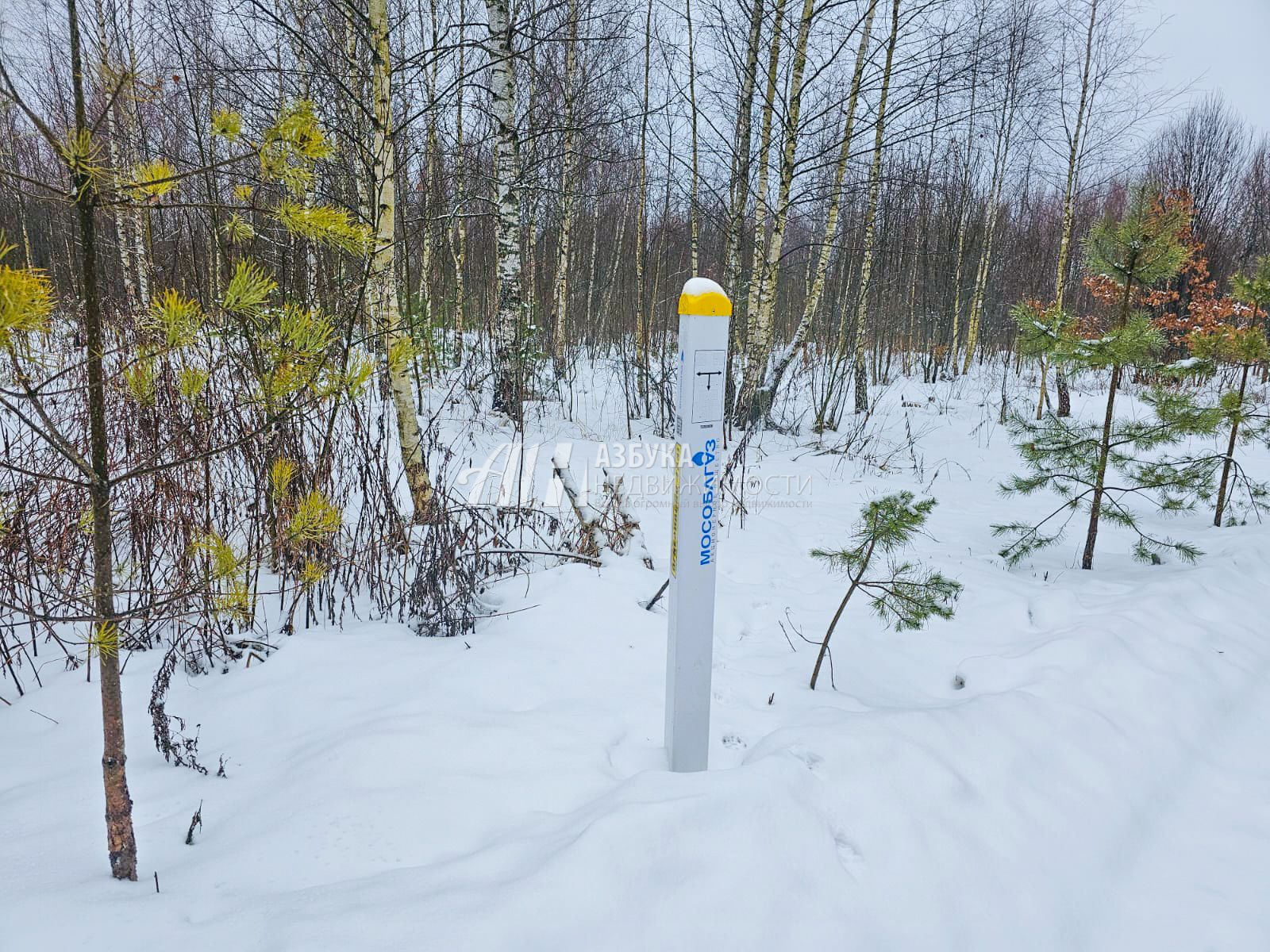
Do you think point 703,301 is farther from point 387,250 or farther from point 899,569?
point 387,250

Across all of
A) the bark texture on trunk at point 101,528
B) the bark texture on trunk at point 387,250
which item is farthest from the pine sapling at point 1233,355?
the bark texture on trunk at point 101,528

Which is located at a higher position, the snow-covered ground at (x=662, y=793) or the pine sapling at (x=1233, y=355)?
the pine sapling at (x=1233, y=355)

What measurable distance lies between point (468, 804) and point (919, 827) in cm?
113

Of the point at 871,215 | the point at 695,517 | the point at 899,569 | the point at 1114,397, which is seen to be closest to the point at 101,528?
the point at 695,517

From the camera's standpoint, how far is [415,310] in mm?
7641

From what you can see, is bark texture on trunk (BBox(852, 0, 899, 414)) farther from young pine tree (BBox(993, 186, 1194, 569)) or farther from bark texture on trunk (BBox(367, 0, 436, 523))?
bark texture on trunk (BBox(367, 0, 436, 523))

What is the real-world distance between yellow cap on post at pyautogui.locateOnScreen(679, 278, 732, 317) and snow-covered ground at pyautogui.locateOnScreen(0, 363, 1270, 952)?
3.80ft

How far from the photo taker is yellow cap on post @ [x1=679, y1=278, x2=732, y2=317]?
162 cm

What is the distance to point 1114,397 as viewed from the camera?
3916 millimetres

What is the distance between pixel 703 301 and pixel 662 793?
1.20 meters

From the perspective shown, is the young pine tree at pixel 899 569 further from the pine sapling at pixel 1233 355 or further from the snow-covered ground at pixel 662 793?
the pine sapling at pixel 1233 355

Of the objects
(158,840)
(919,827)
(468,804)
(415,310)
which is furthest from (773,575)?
(415,310)

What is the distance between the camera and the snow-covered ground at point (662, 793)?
52.2 inches

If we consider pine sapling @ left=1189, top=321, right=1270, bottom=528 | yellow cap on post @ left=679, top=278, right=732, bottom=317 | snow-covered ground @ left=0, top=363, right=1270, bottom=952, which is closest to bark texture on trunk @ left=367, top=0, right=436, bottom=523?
snow-covered ground @ left=0, top=363, right=1270, bottom=952
